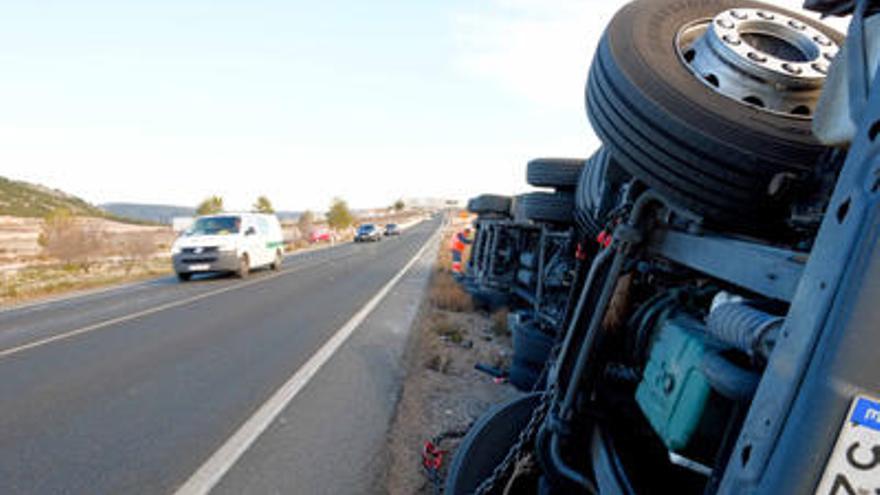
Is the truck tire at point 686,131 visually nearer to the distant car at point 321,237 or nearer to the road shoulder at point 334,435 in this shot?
the road shoulder at point 334,435

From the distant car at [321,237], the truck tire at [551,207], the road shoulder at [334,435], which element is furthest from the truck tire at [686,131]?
the distant car at [321,237]

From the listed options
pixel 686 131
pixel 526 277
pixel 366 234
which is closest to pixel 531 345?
pixel 526 277

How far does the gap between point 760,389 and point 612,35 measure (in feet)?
4.72

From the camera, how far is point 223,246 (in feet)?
45.5

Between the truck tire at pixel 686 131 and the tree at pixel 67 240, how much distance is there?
3188 cm

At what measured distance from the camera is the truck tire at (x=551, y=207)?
18.4ft

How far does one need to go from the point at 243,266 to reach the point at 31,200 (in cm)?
13517

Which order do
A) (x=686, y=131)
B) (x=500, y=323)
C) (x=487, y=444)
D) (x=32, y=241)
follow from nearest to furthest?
(x=686, y=131), (x=487, y=444), (x=500, y=323), (x=32, y=241)

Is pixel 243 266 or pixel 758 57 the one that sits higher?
pixel 758 57

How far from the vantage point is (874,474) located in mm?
798

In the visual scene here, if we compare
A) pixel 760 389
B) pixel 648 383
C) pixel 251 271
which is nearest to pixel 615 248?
pixel 648 383

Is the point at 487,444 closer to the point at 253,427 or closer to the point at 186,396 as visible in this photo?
the point at 253,427

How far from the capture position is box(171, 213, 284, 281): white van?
13750mm

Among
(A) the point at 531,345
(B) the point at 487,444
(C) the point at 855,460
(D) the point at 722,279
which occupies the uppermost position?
(D) the point at 722,279
